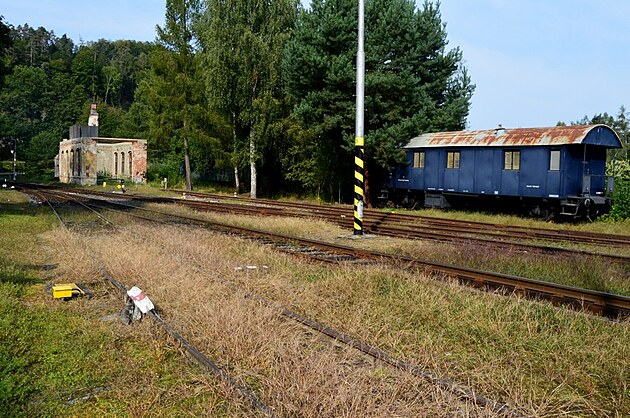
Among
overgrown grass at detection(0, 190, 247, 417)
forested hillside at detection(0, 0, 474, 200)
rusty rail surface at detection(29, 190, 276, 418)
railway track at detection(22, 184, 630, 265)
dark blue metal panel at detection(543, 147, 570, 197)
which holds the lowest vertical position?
overgrown grass at detection(0, 190, 247, 417)

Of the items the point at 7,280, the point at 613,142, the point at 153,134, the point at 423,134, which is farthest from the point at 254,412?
the point at 153,134

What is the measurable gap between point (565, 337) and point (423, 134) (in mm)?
23865

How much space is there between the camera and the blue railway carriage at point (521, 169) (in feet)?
69.4

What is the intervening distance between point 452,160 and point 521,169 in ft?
12.4

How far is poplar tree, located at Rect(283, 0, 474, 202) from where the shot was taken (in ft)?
92.6

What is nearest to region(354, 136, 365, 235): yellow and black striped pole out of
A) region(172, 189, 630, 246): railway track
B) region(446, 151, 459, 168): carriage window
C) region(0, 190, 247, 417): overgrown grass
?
region(172, 189, 630, 246): railway track

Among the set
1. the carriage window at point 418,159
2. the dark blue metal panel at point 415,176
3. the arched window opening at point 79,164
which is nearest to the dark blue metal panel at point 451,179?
the dark blue metal panel at point 415,176

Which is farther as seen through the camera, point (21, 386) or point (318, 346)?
point (318, 346)

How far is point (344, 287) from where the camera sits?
8.00 m

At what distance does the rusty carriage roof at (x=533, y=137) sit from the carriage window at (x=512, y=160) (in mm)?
350

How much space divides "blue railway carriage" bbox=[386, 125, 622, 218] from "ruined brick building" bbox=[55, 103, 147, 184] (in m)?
33.5

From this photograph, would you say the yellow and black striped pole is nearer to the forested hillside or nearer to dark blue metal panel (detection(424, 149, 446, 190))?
dark blue metal panel (detection(424, 149, 446, 190))

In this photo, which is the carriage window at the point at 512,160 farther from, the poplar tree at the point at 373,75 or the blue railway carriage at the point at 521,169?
the poplar tree at the point at 373,75

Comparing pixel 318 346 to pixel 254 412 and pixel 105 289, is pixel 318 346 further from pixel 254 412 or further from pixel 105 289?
pixel 105 289
